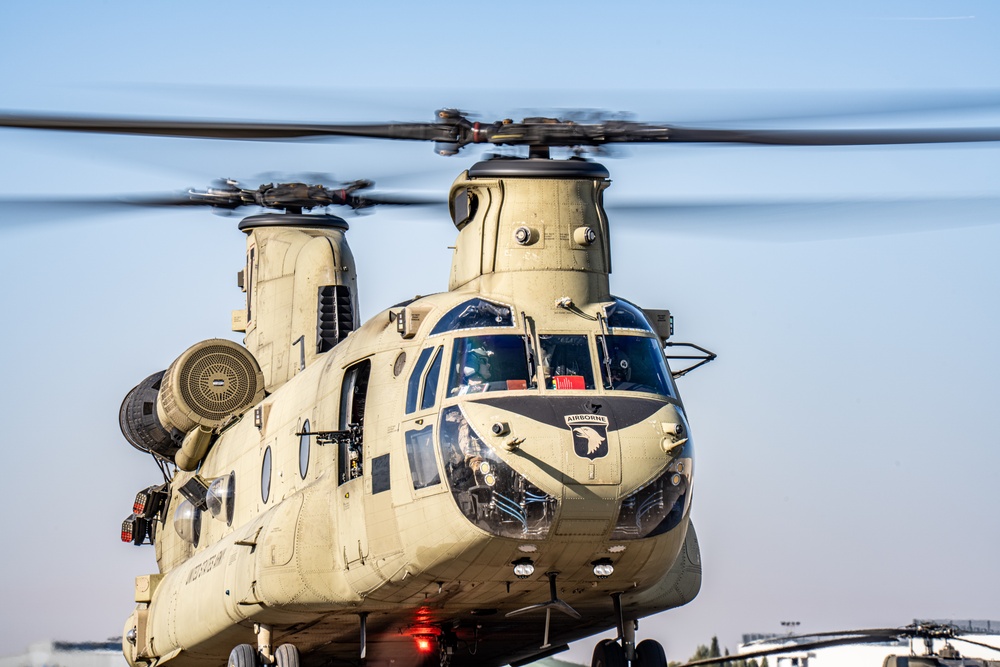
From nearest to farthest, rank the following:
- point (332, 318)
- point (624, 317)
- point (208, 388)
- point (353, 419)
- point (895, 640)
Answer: point (624, 317) < point (353, 419) < point (895, 640) < point (208, 388) < point (332, 318)

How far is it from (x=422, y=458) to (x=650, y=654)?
325 centimetres

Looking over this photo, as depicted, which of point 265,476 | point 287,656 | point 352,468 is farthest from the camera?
point 265,476

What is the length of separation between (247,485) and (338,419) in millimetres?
2887

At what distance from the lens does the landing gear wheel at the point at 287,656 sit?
1443 cm

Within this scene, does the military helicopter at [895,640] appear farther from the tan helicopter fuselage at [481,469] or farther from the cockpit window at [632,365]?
the cockpit window at [632,365]

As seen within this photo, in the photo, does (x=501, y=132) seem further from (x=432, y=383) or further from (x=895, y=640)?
(x=895, y=640)

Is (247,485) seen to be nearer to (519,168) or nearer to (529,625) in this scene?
(529,625)

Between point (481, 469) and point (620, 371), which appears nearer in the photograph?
point (481, 469)

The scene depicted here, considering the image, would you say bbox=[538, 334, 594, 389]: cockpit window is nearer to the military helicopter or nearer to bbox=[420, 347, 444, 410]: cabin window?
bbox=[420, 347, 444, 410]: cabin window

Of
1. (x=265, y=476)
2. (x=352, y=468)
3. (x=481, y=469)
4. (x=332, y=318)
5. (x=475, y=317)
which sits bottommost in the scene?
(x=481, y=469)

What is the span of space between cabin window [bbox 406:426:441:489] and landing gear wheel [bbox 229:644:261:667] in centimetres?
326

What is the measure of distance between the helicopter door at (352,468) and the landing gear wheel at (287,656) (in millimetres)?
1552

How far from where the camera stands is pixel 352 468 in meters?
13.7

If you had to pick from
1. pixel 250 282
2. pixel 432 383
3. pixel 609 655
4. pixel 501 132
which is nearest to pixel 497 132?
Answer: pixel 501 132
